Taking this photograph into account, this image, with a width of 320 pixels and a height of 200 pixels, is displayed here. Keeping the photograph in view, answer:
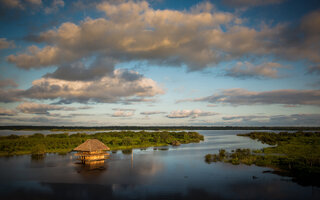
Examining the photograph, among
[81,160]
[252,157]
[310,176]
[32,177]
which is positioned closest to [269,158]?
[252,157]

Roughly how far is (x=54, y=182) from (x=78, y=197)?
7872 mm

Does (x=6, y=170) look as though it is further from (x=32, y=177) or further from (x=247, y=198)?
(x=247, y=198)

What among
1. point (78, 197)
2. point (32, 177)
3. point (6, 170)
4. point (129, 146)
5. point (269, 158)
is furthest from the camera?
point (129, 146)

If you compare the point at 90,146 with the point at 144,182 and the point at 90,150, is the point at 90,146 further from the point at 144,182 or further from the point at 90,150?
the point at 144,182

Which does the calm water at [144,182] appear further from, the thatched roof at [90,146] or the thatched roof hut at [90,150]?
the thatched roof at [90,146]

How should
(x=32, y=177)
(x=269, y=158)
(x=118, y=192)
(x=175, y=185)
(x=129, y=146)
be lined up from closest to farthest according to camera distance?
(x=118, y=192) < (x=175, y=185) < (x=32, y=177) < (x=269, y=158) < (x=129, y=146)

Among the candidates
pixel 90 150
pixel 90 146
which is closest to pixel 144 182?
pixel 90 150

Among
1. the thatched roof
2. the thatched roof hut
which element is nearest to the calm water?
the thatched roof hut

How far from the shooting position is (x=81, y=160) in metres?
44.1

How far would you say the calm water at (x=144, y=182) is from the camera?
24828 millimetres

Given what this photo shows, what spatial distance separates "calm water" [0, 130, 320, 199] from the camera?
2483cm

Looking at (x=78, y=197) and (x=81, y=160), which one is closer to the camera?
(x=78, y=197)

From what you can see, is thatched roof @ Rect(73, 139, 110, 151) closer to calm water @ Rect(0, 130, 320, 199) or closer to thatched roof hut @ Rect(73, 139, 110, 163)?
thatched roof hut @ Rect(73, 139, 110, 163)

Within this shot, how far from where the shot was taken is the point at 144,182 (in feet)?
98.7
